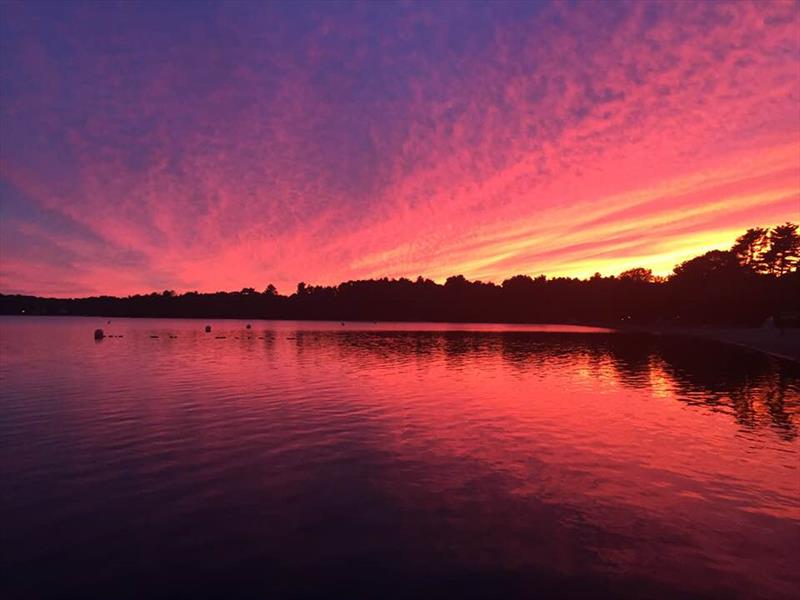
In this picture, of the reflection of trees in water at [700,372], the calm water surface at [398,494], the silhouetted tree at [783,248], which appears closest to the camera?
the calm water surface at [398,494]

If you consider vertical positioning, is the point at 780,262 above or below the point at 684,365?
above

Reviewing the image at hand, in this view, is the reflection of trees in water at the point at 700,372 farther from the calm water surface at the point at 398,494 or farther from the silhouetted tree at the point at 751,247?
the silhouetted tree at the point at 751,247

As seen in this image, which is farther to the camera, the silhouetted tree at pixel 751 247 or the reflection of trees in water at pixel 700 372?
the silhouetted tree at pixel 751 247

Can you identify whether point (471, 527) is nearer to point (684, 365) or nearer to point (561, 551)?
point (561, 551)

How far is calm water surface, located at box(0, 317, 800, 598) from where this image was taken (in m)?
10.3

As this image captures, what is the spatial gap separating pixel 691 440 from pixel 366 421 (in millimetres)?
15504

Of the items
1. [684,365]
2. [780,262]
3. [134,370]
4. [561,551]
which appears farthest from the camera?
[780,262]

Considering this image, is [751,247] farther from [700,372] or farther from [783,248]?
[700,372]

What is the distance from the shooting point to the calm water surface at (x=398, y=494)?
10.3m

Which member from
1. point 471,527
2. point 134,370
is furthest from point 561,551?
point 134,370

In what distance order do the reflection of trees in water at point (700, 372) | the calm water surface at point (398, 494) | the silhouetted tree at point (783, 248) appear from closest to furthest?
the calm water surface at point (398, 494), the reflection of trees in water at point (700, 372), the silhouetted tree at point (783, 248)

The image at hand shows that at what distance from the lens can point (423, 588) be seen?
9.78 metres

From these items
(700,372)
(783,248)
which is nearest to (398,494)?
(700,372)

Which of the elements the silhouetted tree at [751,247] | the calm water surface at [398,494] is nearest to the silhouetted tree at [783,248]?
the silhouetted tree at [751,247]
